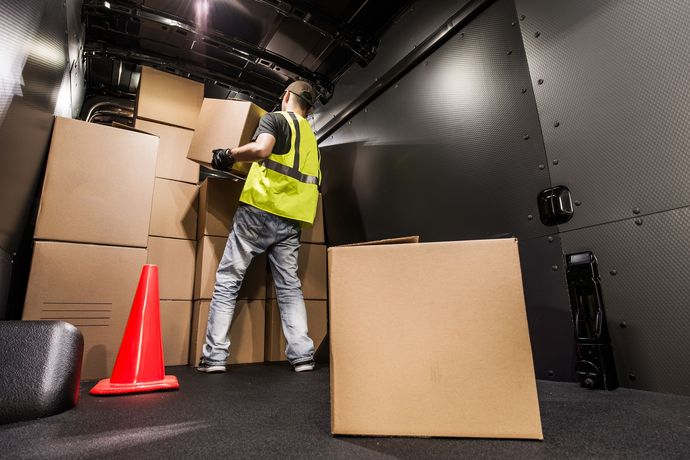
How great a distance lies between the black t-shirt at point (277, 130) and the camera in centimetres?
189

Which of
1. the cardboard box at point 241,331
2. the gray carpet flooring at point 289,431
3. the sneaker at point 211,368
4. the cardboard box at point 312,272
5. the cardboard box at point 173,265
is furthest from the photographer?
the cardboard box at point 312,272

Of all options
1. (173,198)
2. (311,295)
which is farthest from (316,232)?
(173,198)

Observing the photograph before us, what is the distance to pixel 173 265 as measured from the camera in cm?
227

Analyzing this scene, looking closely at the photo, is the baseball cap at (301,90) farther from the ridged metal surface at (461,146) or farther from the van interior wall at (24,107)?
the van interior wall at (24,107)

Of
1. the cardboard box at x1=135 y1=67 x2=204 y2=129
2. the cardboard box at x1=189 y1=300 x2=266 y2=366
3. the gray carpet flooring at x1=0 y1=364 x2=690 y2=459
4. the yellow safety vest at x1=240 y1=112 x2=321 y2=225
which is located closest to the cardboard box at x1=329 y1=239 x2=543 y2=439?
the gray carpet flooring at x1=0 y1=364 x2=690 y2=459

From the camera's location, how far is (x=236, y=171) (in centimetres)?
225

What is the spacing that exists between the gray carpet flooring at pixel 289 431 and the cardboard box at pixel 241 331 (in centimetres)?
86

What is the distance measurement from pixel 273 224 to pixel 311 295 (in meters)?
0.67

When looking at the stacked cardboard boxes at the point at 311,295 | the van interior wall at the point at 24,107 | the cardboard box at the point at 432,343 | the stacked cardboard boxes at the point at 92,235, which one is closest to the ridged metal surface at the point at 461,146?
the stacked cardboard boxes at the point at 311,295

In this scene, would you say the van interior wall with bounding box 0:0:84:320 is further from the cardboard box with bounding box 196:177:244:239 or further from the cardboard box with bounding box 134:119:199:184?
the cardboard box with bounding box 196:177:244:239

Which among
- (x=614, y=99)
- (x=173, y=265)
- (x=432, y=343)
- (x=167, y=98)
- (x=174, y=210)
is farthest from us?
(x=167, y=98)

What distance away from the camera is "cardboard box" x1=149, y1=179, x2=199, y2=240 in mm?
2311

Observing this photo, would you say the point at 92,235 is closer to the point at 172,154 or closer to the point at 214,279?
the point at 214,279

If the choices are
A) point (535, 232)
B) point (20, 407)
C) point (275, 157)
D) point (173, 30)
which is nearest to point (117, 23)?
point (173, 30)
